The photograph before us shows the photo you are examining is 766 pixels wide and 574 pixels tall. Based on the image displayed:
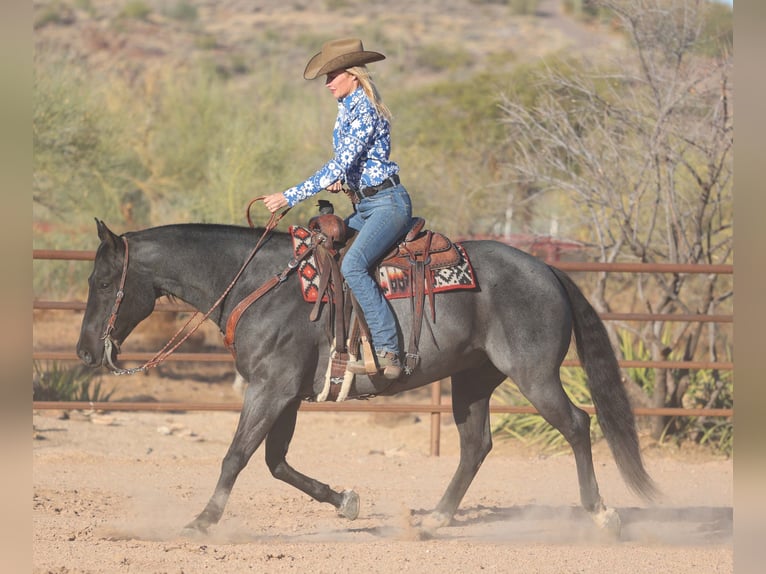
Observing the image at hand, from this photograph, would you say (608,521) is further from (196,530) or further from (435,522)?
(196,530)

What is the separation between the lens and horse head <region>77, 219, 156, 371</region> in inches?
205

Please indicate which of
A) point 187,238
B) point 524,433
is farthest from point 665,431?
point 187,238

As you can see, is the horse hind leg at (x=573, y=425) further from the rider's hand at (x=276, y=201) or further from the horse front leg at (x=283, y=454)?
the rider's hand at (x=276, y=201)

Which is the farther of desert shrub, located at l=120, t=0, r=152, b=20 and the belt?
desert shrub, located at l=120, t=0, r=152, b=20

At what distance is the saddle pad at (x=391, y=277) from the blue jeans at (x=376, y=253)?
0.08 m

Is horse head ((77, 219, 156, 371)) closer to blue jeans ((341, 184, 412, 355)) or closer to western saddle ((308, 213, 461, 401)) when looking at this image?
western saddle ((308, 213, 461, 401))

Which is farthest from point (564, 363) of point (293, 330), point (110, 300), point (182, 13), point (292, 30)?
point (182, 13)

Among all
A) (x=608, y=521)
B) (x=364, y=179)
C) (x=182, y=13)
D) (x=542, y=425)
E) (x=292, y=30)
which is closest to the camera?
(x=364, y=179)

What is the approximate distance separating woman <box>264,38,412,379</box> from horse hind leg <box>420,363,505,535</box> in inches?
34.0

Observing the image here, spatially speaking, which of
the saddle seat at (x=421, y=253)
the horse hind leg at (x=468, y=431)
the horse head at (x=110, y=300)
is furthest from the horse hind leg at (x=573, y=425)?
the horse head at (x=110, y=300)

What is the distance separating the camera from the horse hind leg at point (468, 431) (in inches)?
225

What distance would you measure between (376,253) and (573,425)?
146 cm

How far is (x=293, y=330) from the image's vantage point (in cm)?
510

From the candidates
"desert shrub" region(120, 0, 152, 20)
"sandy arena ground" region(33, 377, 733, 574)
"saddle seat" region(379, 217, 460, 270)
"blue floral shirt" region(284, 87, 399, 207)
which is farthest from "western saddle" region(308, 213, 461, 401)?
"desert shrub" region(120, 0, 152, 20)
